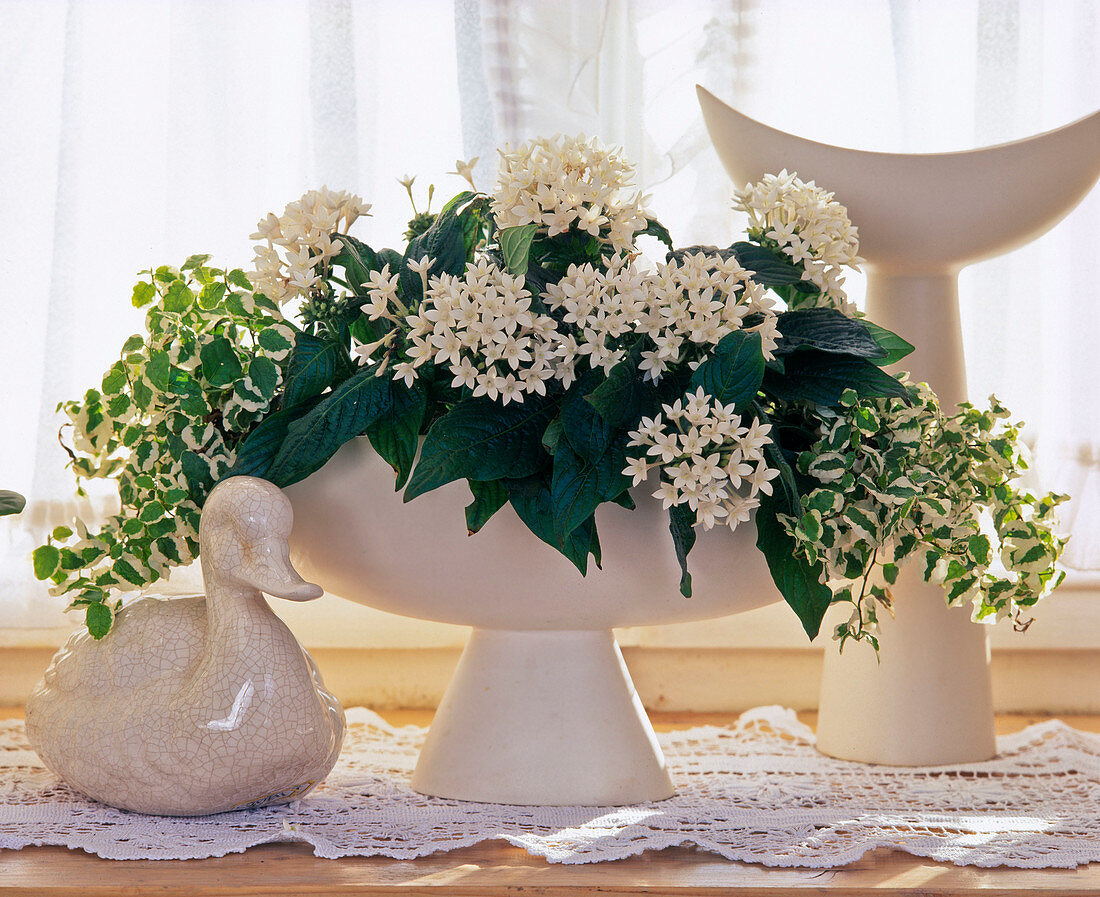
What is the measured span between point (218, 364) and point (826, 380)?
0.40 m

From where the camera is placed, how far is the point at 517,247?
2.06 feet

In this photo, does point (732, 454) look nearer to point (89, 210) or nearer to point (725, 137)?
point (725, 137)

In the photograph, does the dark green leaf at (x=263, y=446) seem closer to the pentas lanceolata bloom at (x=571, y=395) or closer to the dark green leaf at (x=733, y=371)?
the pentas lanceolata bloom at (x=571, y=395)

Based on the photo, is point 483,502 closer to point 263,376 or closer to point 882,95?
point 263,376

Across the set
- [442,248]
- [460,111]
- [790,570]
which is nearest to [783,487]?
[790,570]

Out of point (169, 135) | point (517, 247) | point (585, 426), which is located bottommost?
point (585, 426)

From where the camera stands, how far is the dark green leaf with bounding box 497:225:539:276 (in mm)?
623

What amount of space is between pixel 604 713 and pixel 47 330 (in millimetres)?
678

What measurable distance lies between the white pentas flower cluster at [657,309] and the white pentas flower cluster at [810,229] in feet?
0.36

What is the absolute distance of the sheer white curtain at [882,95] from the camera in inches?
41.3

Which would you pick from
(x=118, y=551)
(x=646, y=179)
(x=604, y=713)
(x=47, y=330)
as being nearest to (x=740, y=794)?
(x=604, y=713)

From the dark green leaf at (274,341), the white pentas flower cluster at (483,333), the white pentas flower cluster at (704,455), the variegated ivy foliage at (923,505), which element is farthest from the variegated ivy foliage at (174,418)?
the variegated ivy foliage at (923,505)

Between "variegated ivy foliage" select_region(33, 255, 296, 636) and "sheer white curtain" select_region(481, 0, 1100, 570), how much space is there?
41 centimetres

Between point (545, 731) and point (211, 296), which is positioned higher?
point (211, 296)
